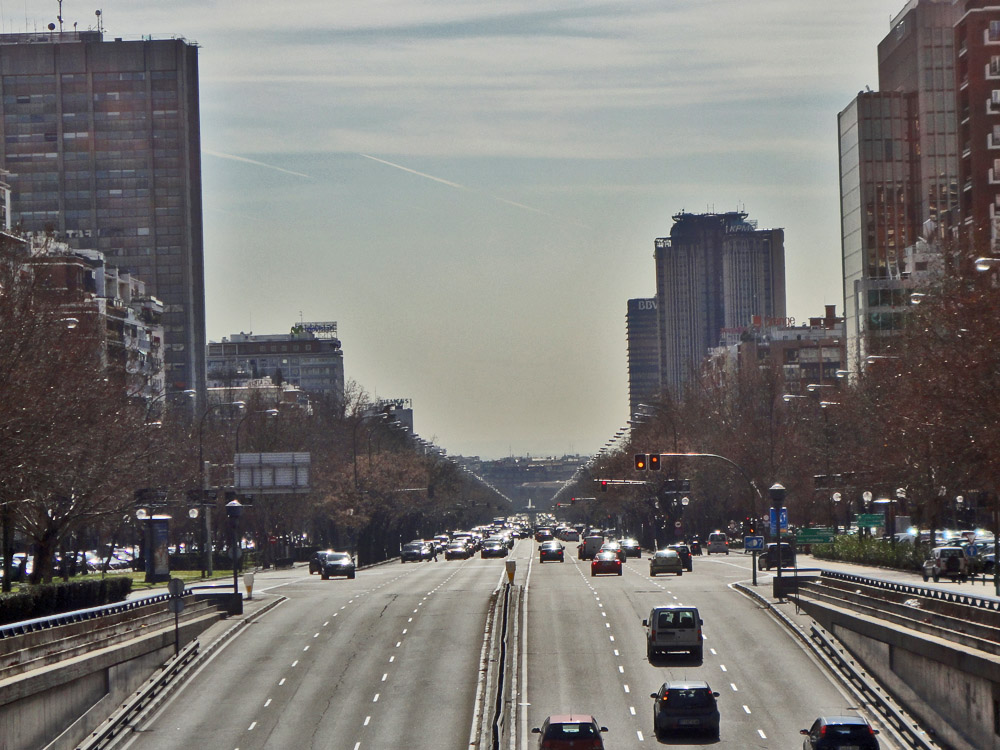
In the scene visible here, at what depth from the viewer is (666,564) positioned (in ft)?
269

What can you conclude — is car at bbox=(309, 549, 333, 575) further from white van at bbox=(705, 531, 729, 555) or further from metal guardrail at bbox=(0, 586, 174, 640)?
metal guardrail at bbox=(0, 586, 174, 640)

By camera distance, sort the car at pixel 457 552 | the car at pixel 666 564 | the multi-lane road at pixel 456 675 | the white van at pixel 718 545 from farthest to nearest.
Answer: the car at pixel 457 552
the white van at pixel 718 545
the car at pixel 666 564
the multi-lane road at pixel 456 675

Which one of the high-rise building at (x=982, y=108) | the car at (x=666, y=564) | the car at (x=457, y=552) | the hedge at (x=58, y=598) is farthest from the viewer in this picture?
the car at (x=457, y=552)

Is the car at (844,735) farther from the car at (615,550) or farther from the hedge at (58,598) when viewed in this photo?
the car at (615,550)

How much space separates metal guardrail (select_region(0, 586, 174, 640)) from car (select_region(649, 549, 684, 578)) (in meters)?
33.0

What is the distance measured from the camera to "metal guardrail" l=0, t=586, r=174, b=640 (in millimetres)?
39491

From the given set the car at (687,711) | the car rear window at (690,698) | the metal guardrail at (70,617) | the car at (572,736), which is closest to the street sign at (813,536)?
the metal guardrail at (70,617)

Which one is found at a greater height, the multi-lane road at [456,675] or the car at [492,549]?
the multi-lane road at [456,675]

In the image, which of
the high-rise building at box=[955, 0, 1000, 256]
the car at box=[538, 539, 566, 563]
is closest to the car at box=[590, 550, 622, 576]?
the car at box=[538, 539, 566, 563]

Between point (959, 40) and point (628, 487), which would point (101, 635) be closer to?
point (959, 40)

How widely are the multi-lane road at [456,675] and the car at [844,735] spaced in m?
5.63

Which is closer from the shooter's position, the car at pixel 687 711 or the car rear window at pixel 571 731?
the car rear window at pixel 571 731

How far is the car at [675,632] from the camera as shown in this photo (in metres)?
49.7

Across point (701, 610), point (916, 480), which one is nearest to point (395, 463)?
point (916, 480)
